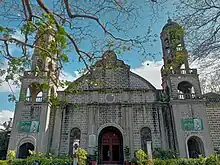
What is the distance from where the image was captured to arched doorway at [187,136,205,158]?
50.6 feet

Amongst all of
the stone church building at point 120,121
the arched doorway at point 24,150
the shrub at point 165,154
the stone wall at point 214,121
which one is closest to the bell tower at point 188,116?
the stone church building at point 120,121

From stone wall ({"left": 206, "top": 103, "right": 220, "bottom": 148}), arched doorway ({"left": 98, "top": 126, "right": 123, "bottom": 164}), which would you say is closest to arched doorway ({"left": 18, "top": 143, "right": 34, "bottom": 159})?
arched doorway ({"left": 98, "top": 126, "right": 123, "bottom": 164})

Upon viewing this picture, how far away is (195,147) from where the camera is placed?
54.8ft

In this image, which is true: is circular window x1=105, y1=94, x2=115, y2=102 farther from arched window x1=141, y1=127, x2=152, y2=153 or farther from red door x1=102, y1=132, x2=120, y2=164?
arched window x1=141, y1=127, x2=152, y2=153

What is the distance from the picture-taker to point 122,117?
1689 cm

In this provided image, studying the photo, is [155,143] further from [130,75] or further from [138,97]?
[130,75]

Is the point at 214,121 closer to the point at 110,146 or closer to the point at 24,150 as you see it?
the point at 110,146

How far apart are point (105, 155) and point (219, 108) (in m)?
10.4

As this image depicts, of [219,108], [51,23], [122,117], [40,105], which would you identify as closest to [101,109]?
[122,117]

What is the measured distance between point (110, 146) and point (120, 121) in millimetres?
2282

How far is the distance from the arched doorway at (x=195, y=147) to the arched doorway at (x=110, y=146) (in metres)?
5.74

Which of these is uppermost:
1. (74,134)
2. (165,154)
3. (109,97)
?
(109,97)

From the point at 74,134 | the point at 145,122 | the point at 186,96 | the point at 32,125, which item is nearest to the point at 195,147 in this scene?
the point at 186,96

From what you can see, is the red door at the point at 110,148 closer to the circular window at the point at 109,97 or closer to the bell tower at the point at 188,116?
the circular window at the point at 109,97
